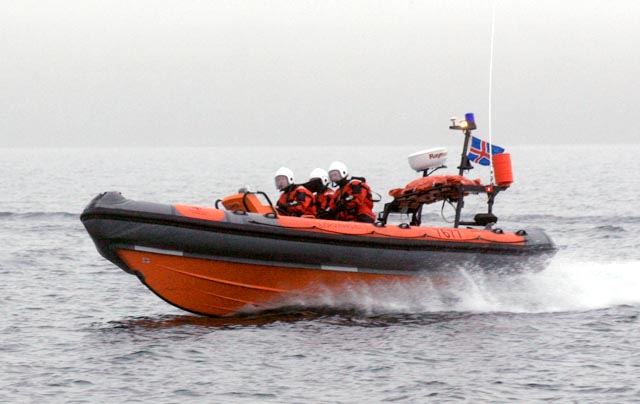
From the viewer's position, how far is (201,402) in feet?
29.8

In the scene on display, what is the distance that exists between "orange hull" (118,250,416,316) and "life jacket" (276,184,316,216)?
0.90 meters

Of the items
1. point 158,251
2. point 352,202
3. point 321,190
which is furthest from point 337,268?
point 158,251

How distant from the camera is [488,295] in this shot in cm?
1336

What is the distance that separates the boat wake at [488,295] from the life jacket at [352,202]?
943 mm

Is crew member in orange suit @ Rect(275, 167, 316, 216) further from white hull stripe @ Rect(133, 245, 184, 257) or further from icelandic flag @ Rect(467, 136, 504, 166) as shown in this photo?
icelandic flag @ Rect(467, 136, 504, 166)

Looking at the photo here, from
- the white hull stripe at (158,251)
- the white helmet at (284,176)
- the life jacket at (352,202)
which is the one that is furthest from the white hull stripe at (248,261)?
the white helmet at (284,176)

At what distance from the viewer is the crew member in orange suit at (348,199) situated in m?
13.0

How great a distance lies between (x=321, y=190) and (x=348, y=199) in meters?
0.43

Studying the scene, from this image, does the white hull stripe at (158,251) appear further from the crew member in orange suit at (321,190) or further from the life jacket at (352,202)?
the life jacket at (352,202)

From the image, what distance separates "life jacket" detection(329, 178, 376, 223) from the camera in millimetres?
12977

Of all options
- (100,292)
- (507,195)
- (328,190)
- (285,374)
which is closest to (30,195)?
(507,195)

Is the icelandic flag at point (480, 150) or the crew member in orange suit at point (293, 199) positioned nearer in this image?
the crew member in orange suit at point (293, 199)

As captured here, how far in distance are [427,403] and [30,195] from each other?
37097mm

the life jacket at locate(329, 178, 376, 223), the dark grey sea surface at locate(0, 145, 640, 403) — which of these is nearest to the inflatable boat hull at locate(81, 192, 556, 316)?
the dark grey sea surface at locate(0, 145, 640, 403)
